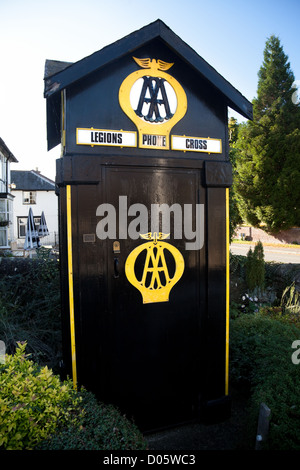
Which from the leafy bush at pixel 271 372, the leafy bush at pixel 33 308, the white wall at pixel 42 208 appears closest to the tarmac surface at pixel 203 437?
the leafy bush at pixel 271 372

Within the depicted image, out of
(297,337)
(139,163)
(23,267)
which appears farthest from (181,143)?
(23,267)

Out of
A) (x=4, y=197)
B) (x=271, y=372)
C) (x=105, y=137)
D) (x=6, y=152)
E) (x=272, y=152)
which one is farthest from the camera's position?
(x=272, y=152)

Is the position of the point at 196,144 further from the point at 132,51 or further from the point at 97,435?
the point at 97,435

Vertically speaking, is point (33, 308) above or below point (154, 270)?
below

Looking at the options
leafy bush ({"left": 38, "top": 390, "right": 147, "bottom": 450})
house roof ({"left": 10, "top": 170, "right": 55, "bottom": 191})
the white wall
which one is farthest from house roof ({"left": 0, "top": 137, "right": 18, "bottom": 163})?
leafy bush ({"left": 38, "top": 390, "right": 147, "bottom": 450})

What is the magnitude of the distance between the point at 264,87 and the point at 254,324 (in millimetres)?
23835

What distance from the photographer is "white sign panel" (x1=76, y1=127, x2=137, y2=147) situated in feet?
9.98

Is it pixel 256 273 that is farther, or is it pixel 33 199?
pixel 33 199

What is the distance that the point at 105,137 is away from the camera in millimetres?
3105

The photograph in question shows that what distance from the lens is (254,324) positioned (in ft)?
15.6

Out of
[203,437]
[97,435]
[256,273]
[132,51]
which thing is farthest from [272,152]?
[97,435]

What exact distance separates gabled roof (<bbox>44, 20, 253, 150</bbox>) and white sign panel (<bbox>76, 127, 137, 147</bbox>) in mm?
415

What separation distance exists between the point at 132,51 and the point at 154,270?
2.07m
